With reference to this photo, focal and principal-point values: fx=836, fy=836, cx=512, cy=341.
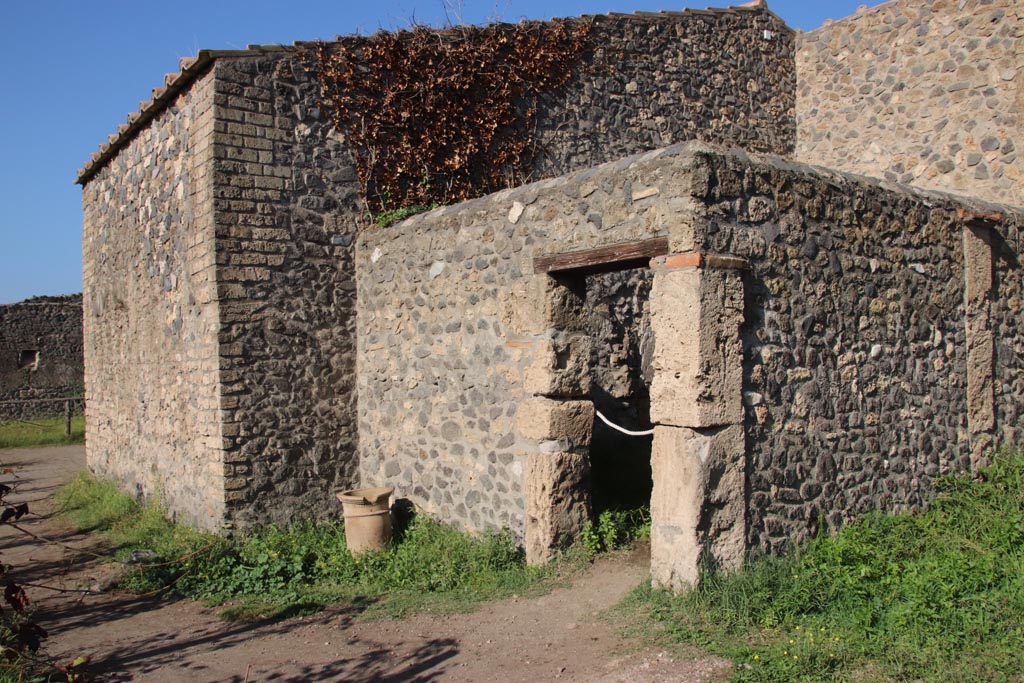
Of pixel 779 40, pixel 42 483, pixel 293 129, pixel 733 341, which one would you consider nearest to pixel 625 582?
pixel 733 341

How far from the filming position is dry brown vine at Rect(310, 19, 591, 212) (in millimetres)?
8102

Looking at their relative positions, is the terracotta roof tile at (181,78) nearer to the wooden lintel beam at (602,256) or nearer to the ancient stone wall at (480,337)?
the ancient stone wall at (480,337)

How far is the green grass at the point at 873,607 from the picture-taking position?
4117mm

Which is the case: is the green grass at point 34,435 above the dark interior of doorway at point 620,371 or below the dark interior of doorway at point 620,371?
below

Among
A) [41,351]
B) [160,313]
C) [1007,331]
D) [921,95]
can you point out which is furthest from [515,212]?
[41,351]

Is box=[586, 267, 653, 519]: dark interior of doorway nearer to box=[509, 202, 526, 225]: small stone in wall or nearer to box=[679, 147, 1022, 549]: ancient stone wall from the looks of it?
box=[509, 202, 526, 225]: small stone in wall

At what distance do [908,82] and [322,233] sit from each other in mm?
7208

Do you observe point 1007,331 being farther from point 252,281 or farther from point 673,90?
point 252,281

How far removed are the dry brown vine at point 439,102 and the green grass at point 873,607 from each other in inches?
192

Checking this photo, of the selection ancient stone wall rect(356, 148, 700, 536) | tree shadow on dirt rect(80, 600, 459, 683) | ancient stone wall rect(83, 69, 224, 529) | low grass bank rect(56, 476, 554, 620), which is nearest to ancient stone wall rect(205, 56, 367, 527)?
ancient stone wall rect(83, 69, 224, 529)

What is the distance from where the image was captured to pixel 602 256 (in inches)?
219

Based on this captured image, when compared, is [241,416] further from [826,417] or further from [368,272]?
[826,417]

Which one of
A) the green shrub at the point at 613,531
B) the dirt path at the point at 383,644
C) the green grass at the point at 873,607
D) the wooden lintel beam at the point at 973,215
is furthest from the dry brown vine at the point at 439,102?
the green grass at the point at 873,607

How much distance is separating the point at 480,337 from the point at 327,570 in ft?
7.54
